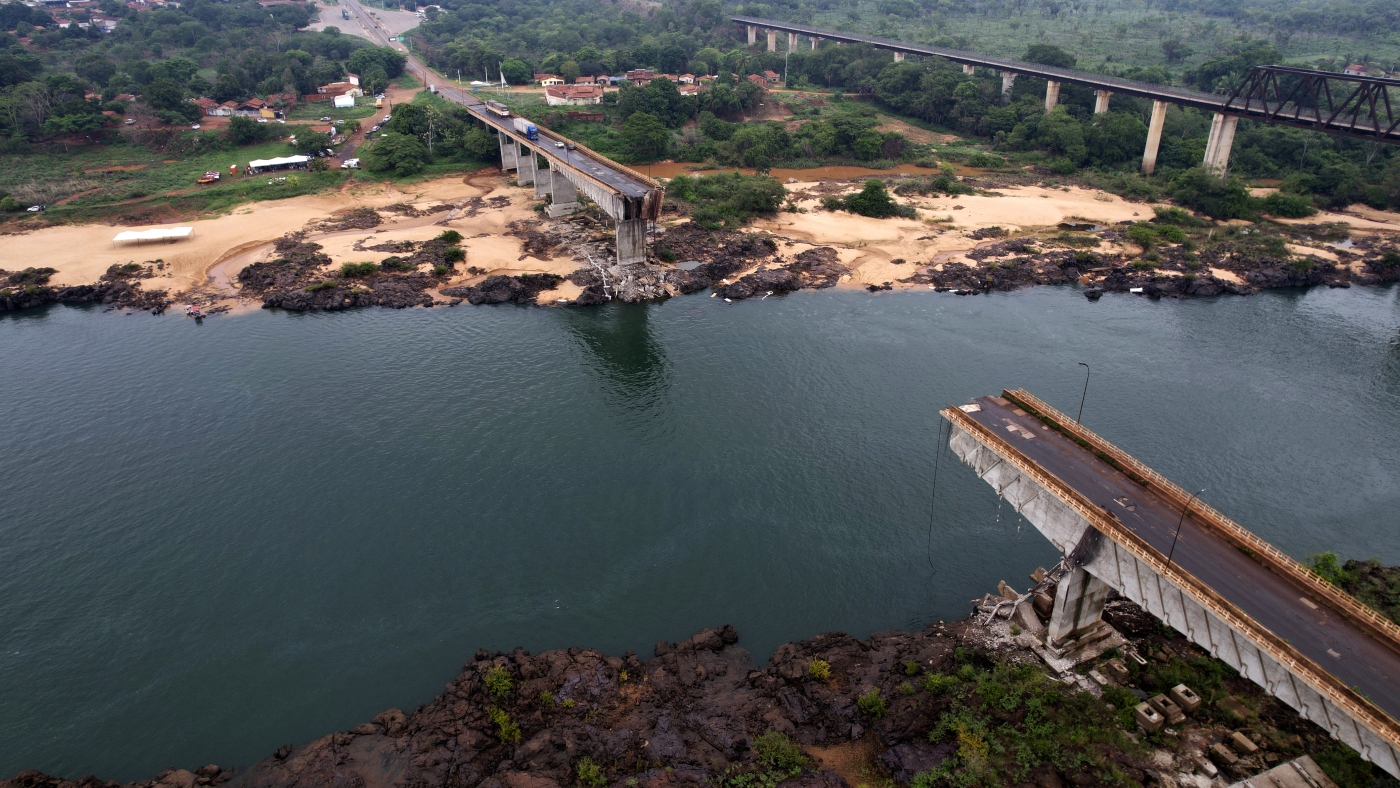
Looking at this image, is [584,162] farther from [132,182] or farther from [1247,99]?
[1247,99]

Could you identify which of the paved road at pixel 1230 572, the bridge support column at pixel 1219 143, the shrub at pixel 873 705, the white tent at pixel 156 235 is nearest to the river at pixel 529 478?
the shrub at pixel 873 705

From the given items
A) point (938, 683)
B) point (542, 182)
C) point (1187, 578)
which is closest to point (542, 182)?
point (542, 182)

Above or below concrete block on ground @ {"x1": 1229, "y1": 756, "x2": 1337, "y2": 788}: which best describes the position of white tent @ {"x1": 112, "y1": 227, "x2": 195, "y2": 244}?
above

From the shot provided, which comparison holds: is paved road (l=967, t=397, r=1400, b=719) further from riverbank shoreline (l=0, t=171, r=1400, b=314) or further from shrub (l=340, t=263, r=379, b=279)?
shrub (l=340, t=263, r=379, b=279)

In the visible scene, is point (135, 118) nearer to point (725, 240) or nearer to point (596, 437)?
point (725, 240)

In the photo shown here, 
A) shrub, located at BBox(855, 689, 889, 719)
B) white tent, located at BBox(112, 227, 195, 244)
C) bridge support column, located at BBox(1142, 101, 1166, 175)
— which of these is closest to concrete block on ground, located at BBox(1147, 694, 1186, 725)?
shrub, located at BBox(855, 689, 889, 719)

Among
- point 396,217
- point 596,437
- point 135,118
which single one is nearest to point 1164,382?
point 596,437

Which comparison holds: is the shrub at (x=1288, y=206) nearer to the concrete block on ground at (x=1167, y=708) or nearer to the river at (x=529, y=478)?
the river at (x=529, y=478)
